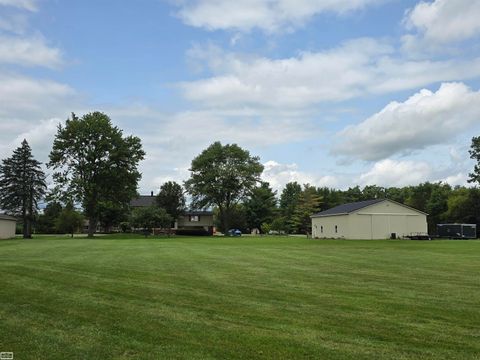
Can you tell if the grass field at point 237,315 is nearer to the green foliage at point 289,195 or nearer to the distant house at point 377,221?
the distant house at point 377,221

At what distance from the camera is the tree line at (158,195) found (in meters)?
70.9

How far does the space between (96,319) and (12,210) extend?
7393 centimetres

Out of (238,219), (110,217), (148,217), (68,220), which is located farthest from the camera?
(238,219)

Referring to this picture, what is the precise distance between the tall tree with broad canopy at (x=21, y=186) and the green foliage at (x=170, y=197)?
28.2 m

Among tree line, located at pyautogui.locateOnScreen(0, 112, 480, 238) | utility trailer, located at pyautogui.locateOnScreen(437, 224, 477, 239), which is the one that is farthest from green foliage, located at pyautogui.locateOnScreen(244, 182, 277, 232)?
utility trailer, located at pyautogui.locateOnScreen(437, 224, 477, 239)

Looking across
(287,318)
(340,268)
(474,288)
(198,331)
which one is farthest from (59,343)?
(340,268)

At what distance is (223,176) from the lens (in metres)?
93.6

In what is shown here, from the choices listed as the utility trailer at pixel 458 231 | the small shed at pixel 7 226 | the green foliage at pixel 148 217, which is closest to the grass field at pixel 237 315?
the green foliage at pixel 148 217

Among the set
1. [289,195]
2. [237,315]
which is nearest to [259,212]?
[289,195]

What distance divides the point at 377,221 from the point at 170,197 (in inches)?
1872

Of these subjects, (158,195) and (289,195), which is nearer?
(158,195)

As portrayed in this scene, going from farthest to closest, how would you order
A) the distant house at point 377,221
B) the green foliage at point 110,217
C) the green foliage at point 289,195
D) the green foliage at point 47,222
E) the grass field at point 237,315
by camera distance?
the green foliage at point 289,195 → the green foliage at point 47,222 → the green foliage at point 110,217 → the distant house at point 377,221 → the grass field at point 237,315

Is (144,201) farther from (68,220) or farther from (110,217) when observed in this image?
(68,220)

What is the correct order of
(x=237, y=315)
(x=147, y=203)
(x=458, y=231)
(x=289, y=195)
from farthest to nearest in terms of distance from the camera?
1. (x=289, y=195)
2. (x=147, y=203)
3. (x=458, y=231)
4. (x=237, y=315)
